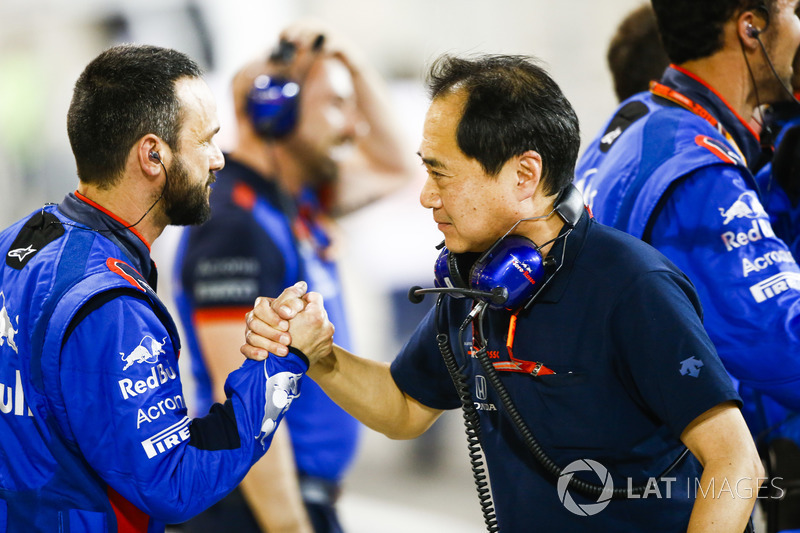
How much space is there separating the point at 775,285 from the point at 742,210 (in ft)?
0.58

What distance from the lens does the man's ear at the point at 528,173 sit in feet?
4.97

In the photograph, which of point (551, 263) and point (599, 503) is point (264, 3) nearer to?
point (551, 263)

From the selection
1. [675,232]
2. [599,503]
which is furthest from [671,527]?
[675,232]

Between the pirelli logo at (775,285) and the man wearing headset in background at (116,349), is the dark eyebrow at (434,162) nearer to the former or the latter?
the man wearing headset in background at (116,349)

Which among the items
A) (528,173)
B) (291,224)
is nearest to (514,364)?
(528,173)

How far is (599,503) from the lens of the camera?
4.78ft

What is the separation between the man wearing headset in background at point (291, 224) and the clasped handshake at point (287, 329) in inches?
60.9

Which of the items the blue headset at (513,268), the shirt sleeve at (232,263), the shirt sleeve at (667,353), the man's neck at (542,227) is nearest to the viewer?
the shirt sleeve at (667,353)

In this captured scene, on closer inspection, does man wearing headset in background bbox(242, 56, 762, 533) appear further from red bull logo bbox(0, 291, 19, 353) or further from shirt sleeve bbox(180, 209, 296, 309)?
shirt sleeve bbox(180, 209, 296, 309)

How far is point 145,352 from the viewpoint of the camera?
4.70 ft

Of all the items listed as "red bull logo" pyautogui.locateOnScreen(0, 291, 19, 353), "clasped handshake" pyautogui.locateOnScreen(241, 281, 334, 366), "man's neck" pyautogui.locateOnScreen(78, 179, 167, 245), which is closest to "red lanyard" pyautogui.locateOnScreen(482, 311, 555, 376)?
"clasped handshake" pyautogui.locateOnScreen(241, 281, 334, 366)

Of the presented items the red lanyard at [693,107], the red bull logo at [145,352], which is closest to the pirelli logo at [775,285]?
the red lanyard at [693,107]

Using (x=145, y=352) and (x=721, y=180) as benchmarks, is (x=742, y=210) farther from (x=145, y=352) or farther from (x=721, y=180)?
(x=145, y=352)

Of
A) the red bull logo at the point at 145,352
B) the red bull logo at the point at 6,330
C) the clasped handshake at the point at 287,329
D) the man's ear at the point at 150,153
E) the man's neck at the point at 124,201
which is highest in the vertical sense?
the man's ear at the point at 150,153
